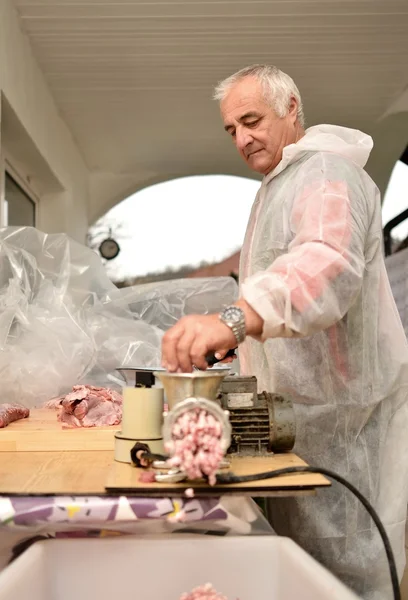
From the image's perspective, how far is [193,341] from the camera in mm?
1094

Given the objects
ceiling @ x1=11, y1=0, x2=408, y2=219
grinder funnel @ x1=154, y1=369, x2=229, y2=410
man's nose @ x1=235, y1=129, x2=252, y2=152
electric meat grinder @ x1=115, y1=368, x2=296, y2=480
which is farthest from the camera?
ceiling @ x1=11, y1=0, x2=408, y2=219

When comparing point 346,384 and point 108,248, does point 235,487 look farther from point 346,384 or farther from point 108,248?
point 108,248

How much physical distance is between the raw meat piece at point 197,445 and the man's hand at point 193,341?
0.15 meters

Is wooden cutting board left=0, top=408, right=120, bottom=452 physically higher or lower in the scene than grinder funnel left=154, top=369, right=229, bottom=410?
lower

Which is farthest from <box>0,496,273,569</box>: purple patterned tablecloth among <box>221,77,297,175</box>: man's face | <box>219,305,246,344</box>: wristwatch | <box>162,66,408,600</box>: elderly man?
<box>221,77,297,175</box>: man's face

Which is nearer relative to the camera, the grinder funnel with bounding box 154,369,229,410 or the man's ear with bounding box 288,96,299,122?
the grinder funnel with bounding box 154,369,229,410

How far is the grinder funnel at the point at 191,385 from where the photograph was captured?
105cm

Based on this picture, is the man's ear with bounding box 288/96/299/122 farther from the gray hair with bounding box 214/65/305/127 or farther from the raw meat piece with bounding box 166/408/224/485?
the raw meat piece with bounding box 166/408/224/485

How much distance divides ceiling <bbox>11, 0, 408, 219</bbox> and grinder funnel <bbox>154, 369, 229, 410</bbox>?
257 centimetres

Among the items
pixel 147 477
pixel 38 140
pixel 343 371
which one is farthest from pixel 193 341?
pixel 38 140

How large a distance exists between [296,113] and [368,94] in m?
2.90

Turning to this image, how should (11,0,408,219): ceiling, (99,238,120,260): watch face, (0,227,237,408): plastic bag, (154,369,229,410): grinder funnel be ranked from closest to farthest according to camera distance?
1. (154,369,229,410): grinder funnel
2. (0,227,237,408): plastic bag
3. (11,0,408,219): ceiling
4. (99,238,120,260): watch face

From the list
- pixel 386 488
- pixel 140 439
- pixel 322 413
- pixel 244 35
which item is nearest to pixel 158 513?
pixel 140 439

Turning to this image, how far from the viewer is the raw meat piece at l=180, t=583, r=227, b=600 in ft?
3.06
